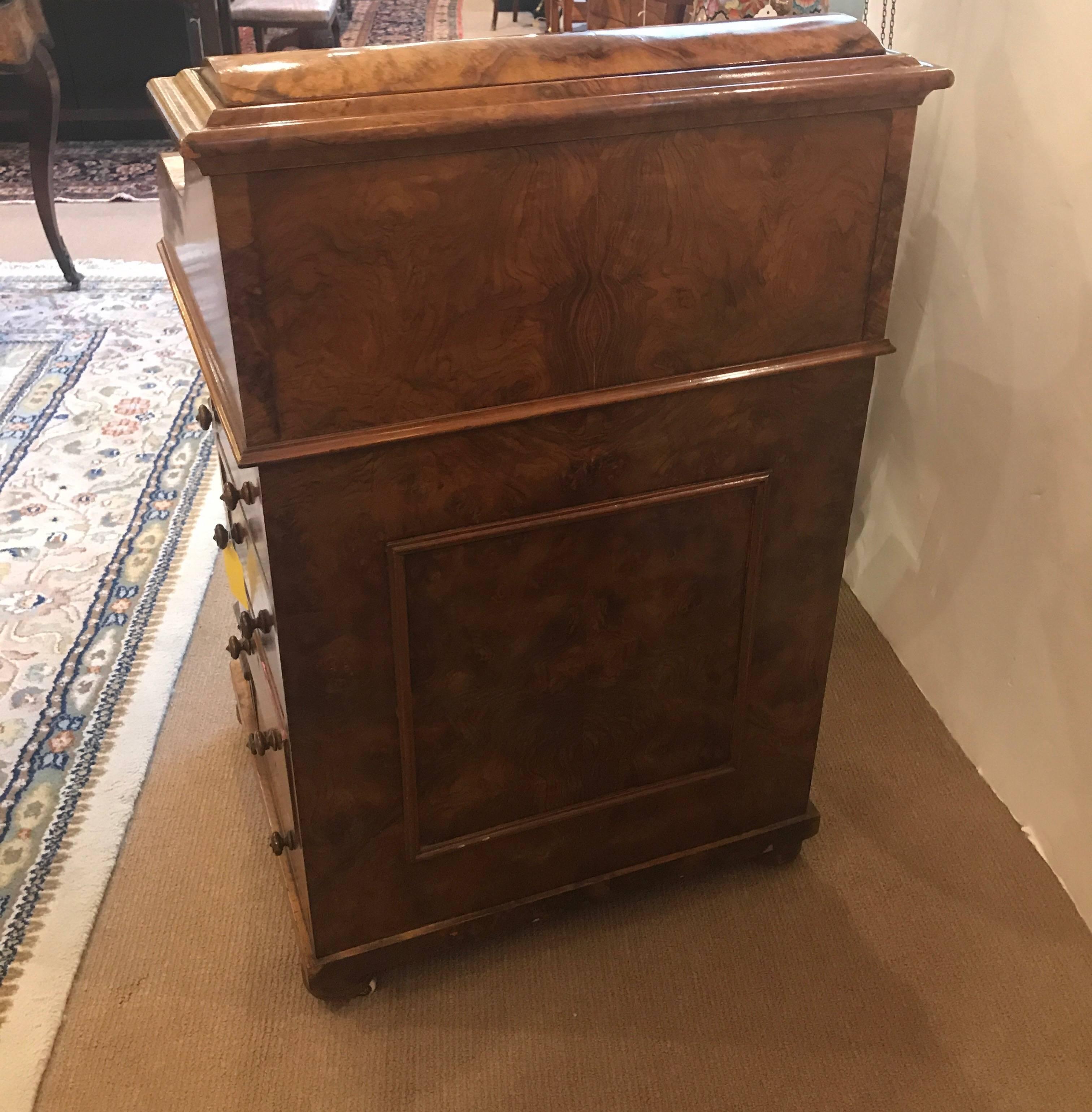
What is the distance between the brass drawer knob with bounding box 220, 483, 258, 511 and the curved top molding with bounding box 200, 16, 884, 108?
34 cm

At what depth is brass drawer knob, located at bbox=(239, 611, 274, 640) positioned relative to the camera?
108cm

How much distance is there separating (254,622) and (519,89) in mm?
602

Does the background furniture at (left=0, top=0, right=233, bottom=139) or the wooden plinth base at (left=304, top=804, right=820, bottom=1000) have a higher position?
the background furniture at (left=0, top=0, right=233, bottom=139)

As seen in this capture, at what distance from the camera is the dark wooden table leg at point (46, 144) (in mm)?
2914

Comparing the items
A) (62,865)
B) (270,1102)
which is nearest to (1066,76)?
(270,1102)

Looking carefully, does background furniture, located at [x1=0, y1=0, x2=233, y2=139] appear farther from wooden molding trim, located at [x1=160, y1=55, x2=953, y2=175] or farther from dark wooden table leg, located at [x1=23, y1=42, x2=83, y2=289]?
wooden molding trim, located at [x1=160, y1=55, x2=953, y2=175]

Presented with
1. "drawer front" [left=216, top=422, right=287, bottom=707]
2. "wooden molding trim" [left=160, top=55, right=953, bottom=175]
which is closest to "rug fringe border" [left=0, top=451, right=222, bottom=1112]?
"drawer front" [left=216, top=422, right=287, bottom=707]

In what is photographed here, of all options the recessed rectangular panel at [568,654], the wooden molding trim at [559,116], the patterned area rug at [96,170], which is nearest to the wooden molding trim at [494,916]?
the recessed rectangular panel at [568,654]

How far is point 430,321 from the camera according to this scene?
35.4 inches

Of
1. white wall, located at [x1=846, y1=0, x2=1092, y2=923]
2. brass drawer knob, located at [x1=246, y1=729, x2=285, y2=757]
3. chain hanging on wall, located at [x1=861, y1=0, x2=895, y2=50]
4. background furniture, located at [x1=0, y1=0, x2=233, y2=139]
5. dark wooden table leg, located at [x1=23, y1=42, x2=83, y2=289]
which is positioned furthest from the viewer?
background furniture, located at [x1=0, y1=0, x2=233, y2=139]

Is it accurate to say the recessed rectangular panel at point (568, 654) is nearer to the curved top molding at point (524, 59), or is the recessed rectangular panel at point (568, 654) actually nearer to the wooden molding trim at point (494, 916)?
the wooden molding trim at point (494, 916)

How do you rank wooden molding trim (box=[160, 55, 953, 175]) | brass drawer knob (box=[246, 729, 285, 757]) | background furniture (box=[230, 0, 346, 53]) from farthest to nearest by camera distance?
background furniture (box=[230, 0, 346, 53]) → brass drawer knob (box=[246, 729, 285, 757]) → wooden molding trim (box=[160, 55, 953, 175])

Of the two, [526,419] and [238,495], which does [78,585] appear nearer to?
[238,495]

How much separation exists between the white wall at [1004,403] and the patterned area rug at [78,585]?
Result: 1229 mm
